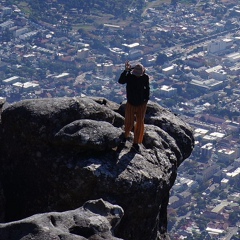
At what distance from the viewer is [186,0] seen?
469ft

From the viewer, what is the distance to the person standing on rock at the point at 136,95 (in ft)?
37.3

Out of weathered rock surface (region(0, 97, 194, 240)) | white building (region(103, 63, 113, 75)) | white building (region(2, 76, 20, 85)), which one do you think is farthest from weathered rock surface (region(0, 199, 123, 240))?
white building (region(103, 63, 113, 75))

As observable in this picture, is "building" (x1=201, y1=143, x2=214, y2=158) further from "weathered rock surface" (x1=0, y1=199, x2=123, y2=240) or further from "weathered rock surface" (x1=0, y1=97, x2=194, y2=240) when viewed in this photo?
"weathered rock surface" (x1=0, y1=199, x2=123, y2=240)

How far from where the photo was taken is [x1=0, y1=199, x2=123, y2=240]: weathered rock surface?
332 inches

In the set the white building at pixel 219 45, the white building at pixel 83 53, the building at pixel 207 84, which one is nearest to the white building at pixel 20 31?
the white building at pixel 83 53

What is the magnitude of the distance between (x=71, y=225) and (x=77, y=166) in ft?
5.80

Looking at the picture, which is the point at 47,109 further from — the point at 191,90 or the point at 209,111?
the point at 191,90

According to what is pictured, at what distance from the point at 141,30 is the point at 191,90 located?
31419mm

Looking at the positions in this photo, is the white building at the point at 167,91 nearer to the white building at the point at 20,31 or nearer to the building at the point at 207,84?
the building at the point at 207,84

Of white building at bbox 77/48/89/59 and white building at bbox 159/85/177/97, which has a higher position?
white building at bbox 159/85/177/97

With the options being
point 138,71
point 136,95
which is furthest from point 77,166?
point 138,71

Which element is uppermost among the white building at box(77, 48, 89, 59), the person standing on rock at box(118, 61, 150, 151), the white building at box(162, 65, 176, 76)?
the person standing on rock at box(118, 61, 150, 151)

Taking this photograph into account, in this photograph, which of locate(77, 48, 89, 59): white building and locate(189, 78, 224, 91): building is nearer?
locate(189, 78, 224, 91): building

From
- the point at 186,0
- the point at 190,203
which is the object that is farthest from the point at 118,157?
the point at 186,0
